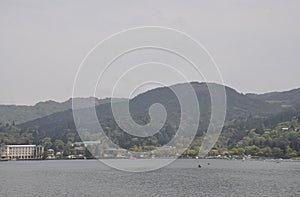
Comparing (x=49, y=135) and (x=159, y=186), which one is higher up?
(x=49, y=135)

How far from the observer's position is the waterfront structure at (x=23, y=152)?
167 metres

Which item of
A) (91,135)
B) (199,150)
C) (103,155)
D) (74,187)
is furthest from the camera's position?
(199,150)

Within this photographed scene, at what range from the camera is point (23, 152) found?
16900 cm

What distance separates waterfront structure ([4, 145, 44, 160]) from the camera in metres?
167

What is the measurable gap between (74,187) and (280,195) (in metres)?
20.4

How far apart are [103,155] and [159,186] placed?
305ft

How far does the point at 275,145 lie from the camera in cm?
13838

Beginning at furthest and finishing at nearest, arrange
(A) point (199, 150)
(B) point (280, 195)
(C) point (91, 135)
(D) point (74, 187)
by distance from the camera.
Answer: (A) point (199, 150) < (C) point (91, 135) < (D) point (74, 187) < (B) point (280, 195)

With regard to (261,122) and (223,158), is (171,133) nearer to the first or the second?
(223,158)

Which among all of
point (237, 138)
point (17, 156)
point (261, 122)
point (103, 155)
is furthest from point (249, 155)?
point (17, 156)

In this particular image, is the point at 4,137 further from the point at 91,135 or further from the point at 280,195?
the point at 280,195

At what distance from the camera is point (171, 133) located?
157m

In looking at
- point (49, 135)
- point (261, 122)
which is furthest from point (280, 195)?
point (49, 135)

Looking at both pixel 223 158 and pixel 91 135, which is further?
pixel 223 158
